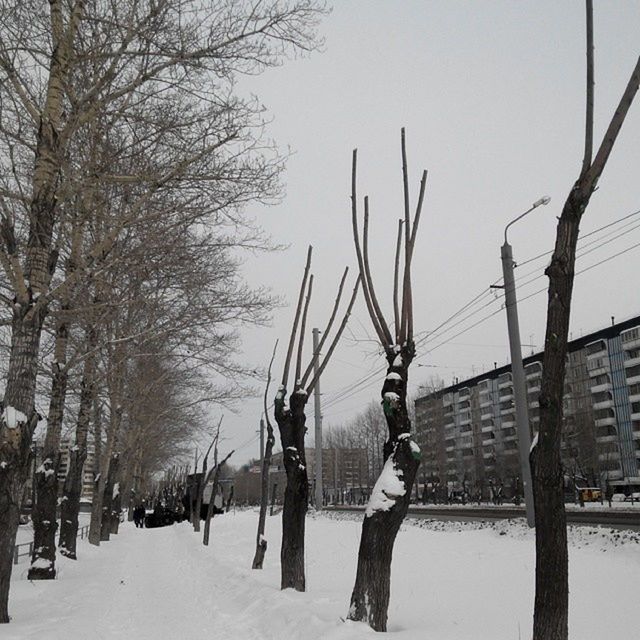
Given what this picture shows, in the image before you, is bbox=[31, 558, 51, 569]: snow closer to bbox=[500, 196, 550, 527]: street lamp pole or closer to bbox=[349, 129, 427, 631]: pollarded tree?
bbox=[349, 129, 427, 631]: pollarded tree

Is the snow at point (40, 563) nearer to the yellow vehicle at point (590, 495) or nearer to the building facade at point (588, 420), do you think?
the yellow vehicle at point (590, 495)

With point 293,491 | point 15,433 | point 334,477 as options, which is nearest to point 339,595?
point 293,491

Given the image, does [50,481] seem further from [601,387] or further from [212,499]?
[601,387]

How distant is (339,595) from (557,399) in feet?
19.6

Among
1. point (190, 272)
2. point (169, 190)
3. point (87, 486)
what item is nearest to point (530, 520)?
point (190, 272)

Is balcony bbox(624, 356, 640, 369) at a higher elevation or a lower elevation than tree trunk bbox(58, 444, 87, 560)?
higher

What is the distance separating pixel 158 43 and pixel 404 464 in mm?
6112

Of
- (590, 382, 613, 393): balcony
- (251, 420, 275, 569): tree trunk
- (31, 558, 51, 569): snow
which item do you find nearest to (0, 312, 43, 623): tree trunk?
(31, 558, 51, 569): snow

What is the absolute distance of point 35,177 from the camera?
8469mm

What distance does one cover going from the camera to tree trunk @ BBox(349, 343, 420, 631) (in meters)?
6.96

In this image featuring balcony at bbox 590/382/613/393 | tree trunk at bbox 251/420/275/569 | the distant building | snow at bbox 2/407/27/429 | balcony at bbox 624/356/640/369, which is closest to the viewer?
snow at bbox 2/407/27/429

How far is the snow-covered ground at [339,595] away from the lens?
24.4 feet

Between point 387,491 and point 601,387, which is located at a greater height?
point 601,387

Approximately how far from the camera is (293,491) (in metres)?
10.2
